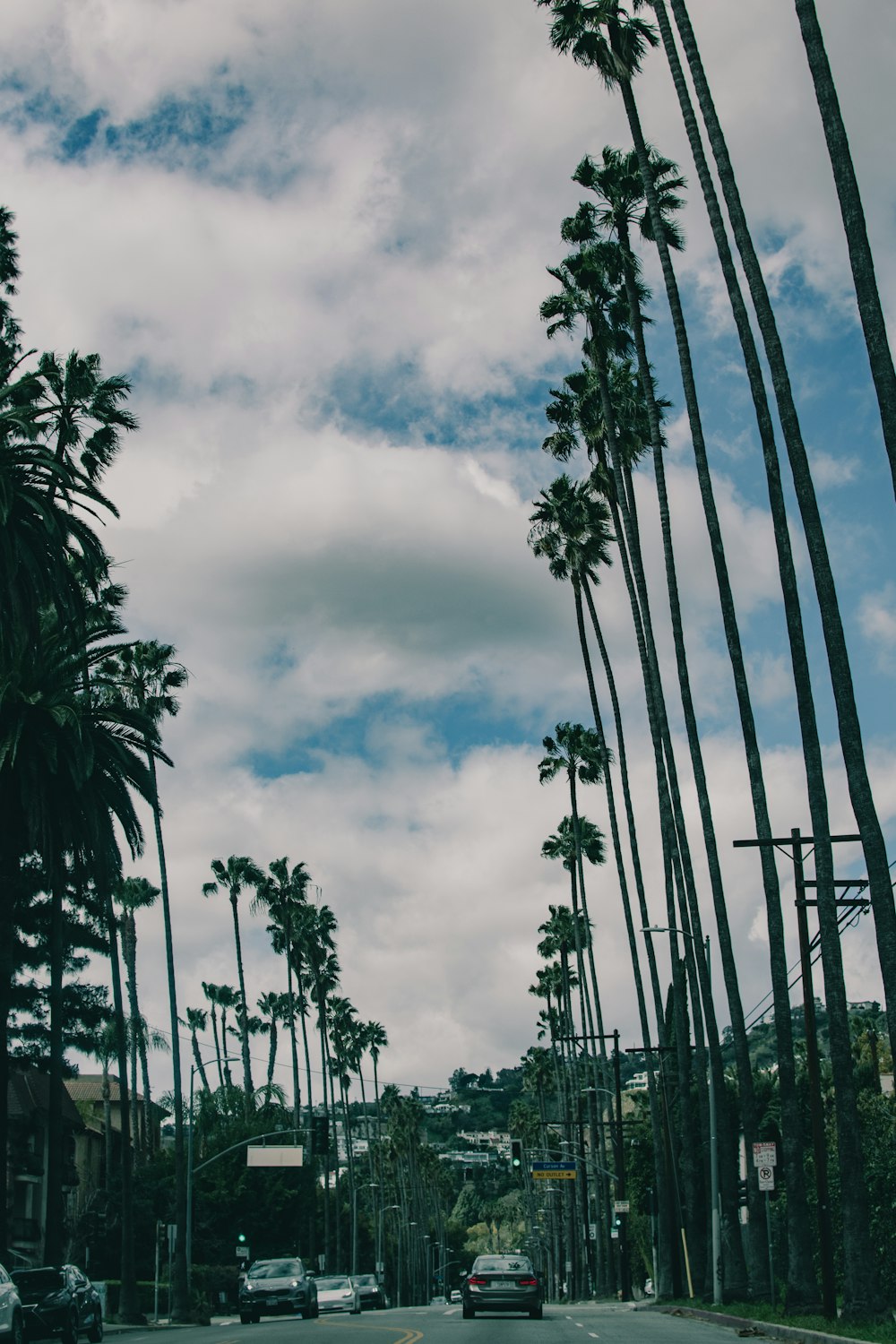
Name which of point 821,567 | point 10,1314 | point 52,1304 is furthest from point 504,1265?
point 821,567

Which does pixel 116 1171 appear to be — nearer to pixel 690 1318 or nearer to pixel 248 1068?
pixel 248 1068

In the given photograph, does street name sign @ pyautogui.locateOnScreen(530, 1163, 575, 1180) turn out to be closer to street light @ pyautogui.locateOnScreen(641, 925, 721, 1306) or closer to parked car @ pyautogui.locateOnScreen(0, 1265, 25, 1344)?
street light @ pyautogui.locateOnScreen(641, 925, 721, 1306)

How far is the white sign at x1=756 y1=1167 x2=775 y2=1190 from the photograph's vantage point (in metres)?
26.2

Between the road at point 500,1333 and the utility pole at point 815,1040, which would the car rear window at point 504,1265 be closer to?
the road at point 500,1333

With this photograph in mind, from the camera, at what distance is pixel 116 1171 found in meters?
84.1

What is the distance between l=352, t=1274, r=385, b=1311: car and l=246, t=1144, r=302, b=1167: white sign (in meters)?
18.2

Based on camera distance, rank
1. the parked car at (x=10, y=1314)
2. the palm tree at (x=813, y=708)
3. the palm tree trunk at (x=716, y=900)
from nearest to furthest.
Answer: the parked car at (x=10, y=1314), the palm tree at (x=813, y=708), the palm tree trunk at (x=716, y=900)

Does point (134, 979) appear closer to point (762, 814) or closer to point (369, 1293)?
point (369, 1293)

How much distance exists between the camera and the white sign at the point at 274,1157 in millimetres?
78875

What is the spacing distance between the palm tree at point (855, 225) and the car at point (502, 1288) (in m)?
25.3

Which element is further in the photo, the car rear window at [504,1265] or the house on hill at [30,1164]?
the house on hill at [30,1164]

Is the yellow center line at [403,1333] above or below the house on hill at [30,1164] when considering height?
below

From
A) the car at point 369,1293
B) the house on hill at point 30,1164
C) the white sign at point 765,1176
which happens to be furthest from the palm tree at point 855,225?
the house on hill at point 30,1164

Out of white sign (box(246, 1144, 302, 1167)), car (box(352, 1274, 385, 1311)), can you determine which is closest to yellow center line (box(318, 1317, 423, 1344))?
car (box(352, 1274, 385, 1311))
